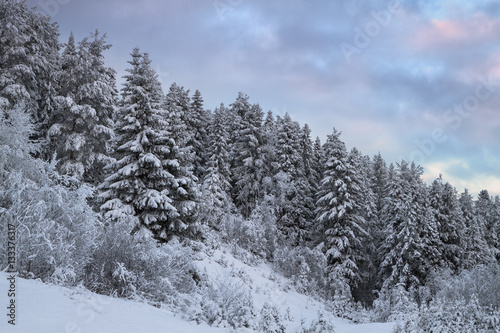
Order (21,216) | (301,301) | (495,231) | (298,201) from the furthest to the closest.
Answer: (495,231) → (298,201) → (301,301) → (21,216)

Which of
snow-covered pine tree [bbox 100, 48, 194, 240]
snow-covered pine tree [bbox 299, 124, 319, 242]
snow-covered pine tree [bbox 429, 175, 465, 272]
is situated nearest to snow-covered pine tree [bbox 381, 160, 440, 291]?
snow-covered pine tree [bbox 429, 175, 465, 272]

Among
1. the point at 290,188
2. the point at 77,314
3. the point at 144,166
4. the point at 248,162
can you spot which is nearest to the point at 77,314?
the point at 77,314

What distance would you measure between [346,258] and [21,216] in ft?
83.5

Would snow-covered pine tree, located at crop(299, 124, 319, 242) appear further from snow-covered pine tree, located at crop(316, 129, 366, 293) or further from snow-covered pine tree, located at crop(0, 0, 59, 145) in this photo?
snow-covered pine tree, located at crop(0, 0, 59, 145)

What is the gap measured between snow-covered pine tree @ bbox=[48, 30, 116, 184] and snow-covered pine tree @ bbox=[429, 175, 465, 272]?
29.9m

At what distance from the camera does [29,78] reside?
21.4 metres

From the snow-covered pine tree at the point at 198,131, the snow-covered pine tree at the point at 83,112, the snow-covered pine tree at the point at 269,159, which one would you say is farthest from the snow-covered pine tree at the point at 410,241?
the snow-covered pine tree at the point at 83,112

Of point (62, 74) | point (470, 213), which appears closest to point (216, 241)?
point (62, 74)

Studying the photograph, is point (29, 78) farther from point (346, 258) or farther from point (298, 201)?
point (346, 258)

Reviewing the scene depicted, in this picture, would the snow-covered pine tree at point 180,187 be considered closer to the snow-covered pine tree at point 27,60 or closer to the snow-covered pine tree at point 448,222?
the snow-covered pine tree at point 27,60

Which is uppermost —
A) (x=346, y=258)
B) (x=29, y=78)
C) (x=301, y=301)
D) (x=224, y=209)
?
(x=29, y=78)

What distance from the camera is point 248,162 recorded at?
114 ft

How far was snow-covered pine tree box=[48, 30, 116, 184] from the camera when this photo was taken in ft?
66.1

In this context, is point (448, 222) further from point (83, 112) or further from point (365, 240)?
point (83, 112)
